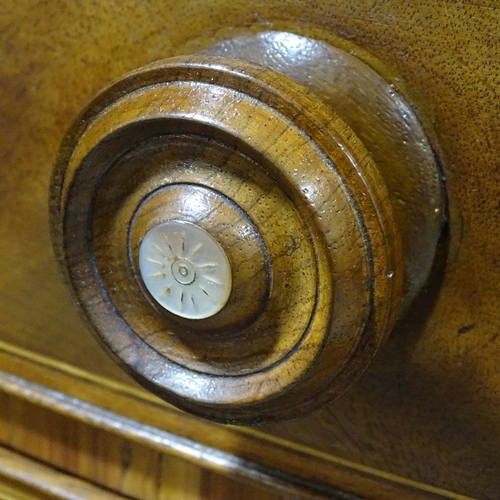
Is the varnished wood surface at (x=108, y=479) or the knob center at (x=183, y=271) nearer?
the knob center at (x=183, y=271)

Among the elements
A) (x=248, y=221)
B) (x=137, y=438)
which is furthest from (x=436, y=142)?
(x=137, y=438)

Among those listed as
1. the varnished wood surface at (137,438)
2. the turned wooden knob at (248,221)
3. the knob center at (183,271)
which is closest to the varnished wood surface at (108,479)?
the varnished wood surface at (137,438)

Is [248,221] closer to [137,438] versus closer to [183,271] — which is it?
[183,271]

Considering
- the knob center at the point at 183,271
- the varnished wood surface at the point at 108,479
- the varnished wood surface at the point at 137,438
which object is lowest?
the varnished wood surface at the point at 108,479

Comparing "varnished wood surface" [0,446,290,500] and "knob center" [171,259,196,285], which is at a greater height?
"knob center" [171,259,196,285]

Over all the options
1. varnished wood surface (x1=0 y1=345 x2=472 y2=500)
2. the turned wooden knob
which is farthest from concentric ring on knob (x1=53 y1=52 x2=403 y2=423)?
varnished wood surface (x1=0 y1=345 x2=472 y2=500)

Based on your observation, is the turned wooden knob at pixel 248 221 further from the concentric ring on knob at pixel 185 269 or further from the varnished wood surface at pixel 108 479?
the varnished wood surface at pixel 108 479

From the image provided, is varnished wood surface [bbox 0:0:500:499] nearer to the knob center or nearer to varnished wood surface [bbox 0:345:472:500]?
varnished wood surface [bbox 0:345:472:500]
